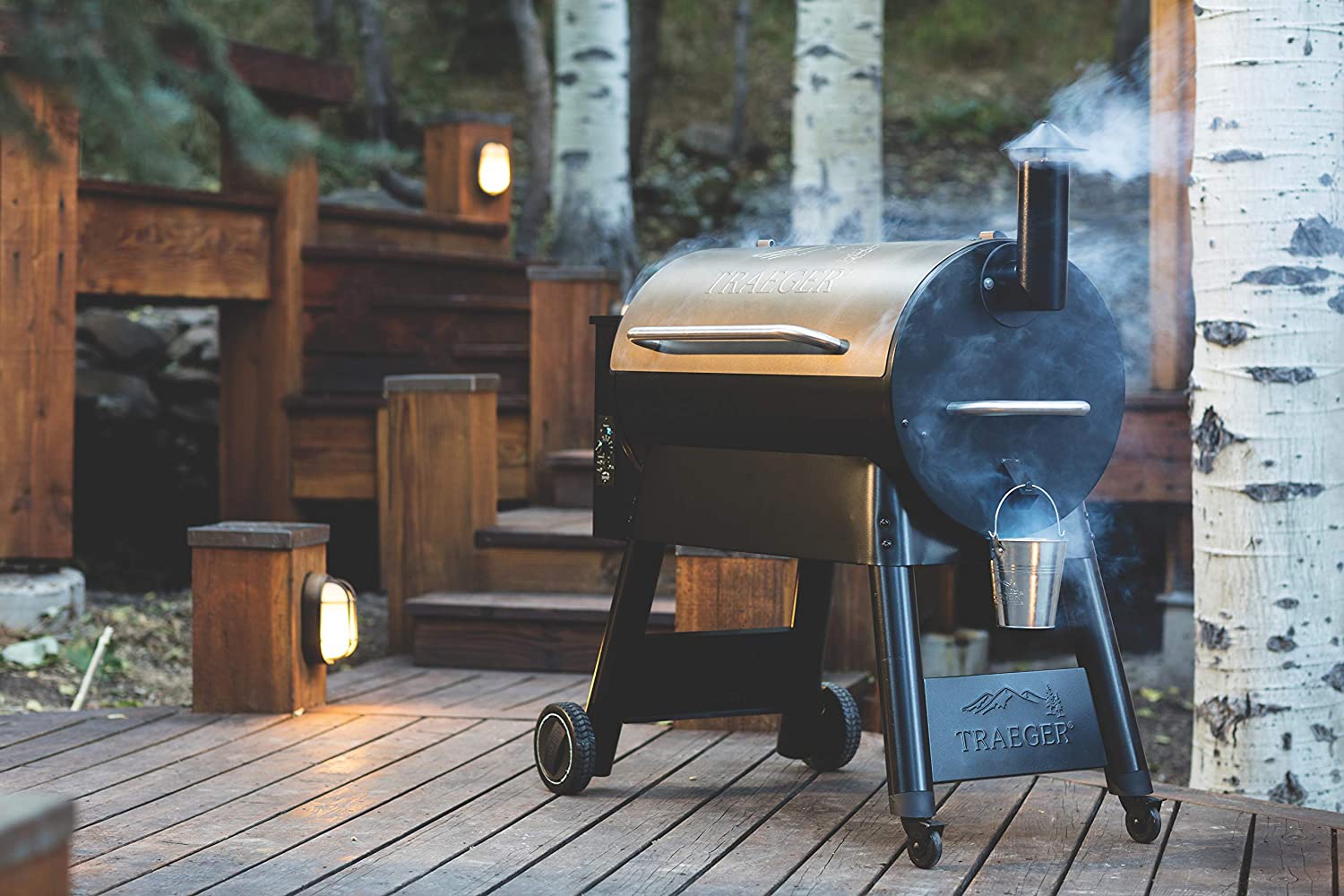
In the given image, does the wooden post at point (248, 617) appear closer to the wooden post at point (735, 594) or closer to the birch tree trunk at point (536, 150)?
the wooden post at point (735, 594)

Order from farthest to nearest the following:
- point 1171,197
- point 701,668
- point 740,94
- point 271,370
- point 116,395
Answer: point 740,94, point 116,395, point 271,370, point 1171,197, point 701,668

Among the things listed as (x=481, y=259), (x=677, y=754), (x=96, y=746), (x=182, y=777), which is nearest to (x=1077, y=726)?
(x=677, y=754)

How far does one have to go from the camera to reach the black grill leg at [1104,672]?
9.28 feet

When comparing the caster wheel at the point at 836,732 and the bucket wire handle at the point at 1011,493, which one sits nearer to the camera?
the bucket wire handle at the point at 1011,493

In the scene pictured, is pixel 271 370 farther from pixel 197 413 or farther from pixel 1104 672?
pixel 1104 672

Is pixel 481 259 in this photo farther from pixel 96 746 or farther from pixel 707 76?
pixel 707 76

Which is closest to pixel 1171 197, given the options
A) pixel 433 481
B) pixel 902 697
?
pixel 433 481

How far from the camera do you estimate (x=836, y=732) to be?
11.0ft

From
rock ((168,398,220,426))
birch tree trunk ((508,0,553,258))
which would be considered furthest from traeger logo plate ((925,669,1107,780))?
birch tree trunk ((508,0,553,258))

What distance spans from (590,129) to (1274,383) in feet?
14.7

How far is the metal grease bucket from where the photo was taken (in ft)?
8.50

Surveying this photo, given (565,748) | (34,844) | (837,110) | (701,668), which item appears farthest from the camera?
(837,110)

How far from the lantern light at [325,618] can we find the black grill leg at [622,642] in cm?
94

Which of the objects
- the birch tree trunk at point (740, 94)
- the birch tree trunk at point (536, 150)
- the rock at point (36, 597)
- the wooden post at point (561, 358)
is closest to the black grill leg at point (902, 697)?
the wooden post at point (561, 358)
